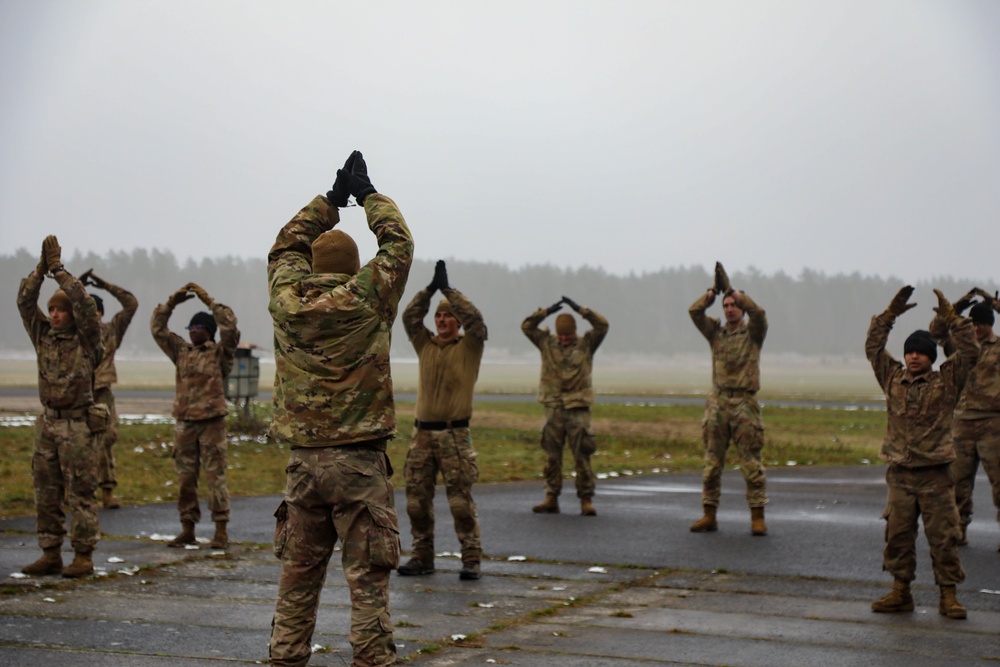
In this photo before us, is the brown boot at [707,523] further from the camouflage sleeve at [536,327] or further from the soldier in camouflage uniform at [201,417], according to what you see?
the soldier in camouflage uniform at [201,417]

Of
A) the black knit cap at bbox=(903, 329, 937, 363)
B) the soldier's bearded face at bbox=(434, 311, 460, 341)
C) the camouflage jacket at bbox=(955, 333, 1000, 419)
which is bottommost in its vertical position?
the camouflage jacket at bbox=(955, 333, 1000, 419)

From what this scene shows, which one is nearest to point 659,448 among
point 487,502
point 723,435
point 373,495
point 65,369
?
point 487,502

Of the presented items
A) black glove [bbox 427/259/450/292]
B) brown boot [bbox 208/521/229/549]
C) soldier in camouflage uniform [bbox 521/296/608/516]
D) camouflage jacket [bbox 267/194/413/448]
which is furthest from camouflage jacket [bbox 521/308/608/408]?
camouflage jacket [bbox 267/194/413/448]

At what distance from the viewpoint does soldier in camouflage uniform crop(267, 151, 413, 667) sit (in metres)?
5.50

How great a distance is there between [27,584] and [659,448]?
1723 cm

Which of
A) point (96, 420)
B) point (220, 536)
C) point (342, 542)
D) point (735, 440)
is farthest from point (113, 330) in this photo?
point (342, 542)

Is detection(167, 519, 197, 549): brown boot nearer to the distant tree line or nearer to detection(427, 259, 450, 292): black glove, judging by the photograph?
detection(427, 259, 450, 292): black glove

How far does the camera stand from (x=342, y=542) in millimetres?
5613

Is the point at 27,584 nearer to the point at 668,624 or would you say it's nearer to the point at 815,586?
the point at 668,624

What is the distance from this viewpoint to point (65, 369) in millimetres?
9758

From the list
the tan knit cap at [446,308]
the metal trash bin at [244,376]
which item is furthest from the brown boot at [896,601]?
the metal trash bin at [244,376]

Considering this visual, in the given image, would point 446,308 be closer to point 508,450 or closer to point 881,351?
point 881,351

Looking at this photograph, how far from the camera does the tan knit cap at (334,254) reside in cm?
593

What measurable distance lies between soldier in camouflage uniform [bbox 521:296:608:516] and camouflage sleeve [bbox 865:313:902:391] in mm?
5468
